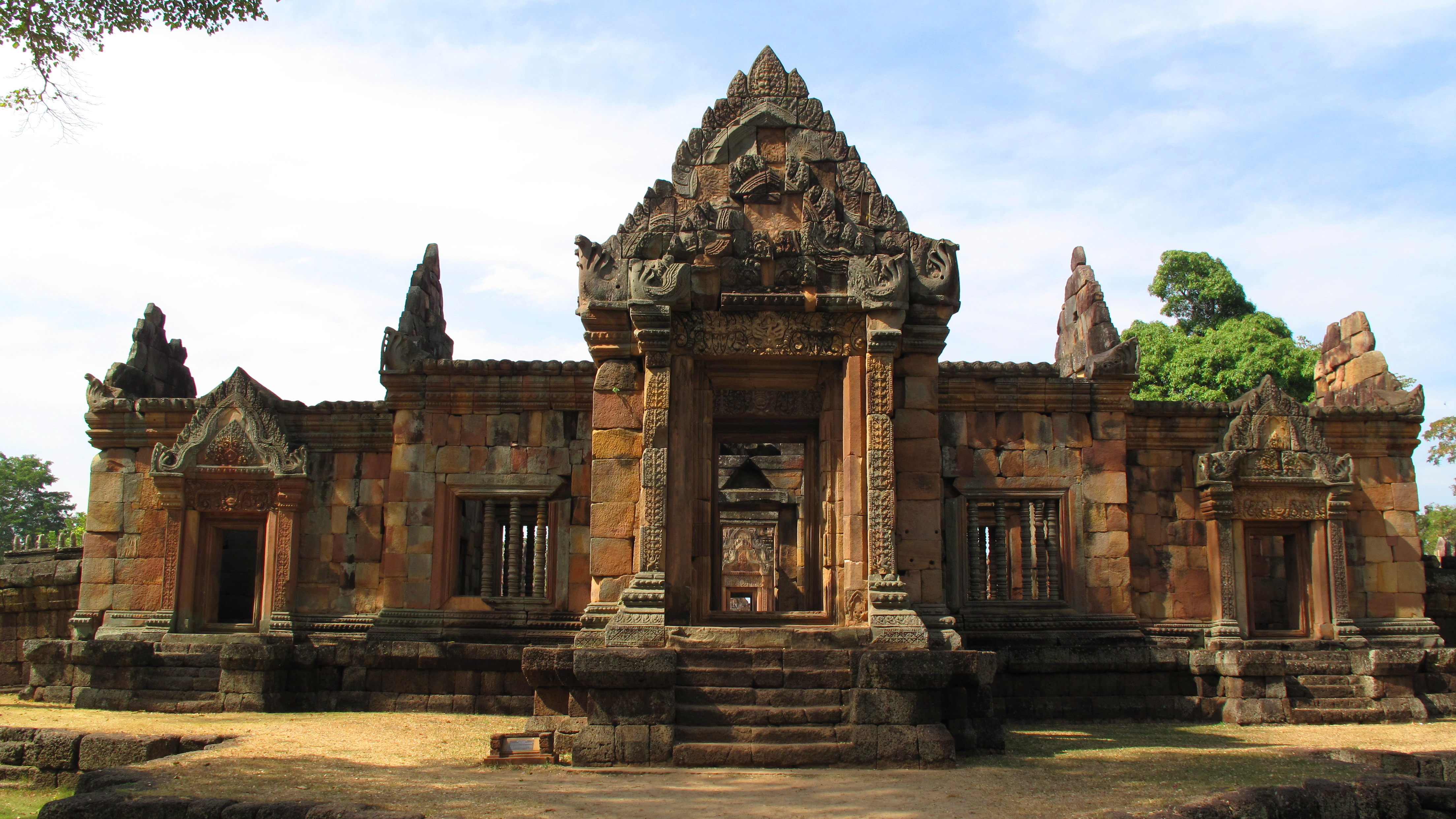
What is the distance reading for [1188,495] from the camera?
43.3ft

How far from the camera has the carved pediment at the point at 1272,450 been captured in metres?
12.9

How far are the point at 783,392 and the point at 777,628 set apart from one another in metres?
3.38

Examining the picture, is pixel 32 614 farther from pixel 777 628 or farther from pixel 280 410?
pixel 777 628

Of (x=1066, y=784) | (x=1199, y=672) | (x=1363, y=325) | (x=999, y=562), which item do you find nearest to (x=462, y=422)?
(x=999, y=562)

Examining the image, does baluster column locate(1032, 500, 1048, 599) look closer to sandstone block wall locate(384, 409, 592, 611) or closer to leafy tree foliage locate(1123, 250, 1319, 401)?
sandstone block wall locate(384, 409, 592, 611)

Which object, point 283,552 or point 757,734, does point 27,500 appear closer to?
point 283,552

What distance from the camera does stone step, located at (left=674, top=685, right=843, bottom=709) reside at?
8.59 metres

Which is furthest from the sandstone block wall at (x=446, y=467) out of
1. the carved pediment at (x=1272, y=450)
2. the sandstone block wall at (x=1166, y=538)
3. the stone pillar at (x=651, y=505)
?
the carved pediment at (x=1272, y=450)

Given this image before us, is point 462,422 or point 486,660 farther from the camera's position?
point 462,422

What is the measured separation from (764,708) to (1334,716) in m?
7.27

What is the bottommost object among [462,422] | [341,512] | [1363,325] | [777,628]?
[777,628]

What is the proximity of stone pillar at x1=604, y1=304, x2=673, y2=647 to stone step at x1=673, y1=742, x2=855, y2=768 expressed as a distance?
1.06 m

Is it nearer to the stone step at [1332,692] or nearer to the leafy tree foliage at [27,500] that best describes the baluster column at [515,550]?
the stone step at [1332,692]

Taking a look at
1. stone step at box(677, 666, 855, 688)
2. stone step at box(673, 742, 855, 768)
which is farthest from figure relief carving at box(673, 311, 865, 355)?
stone step at box(673, 742, 855, 768)
